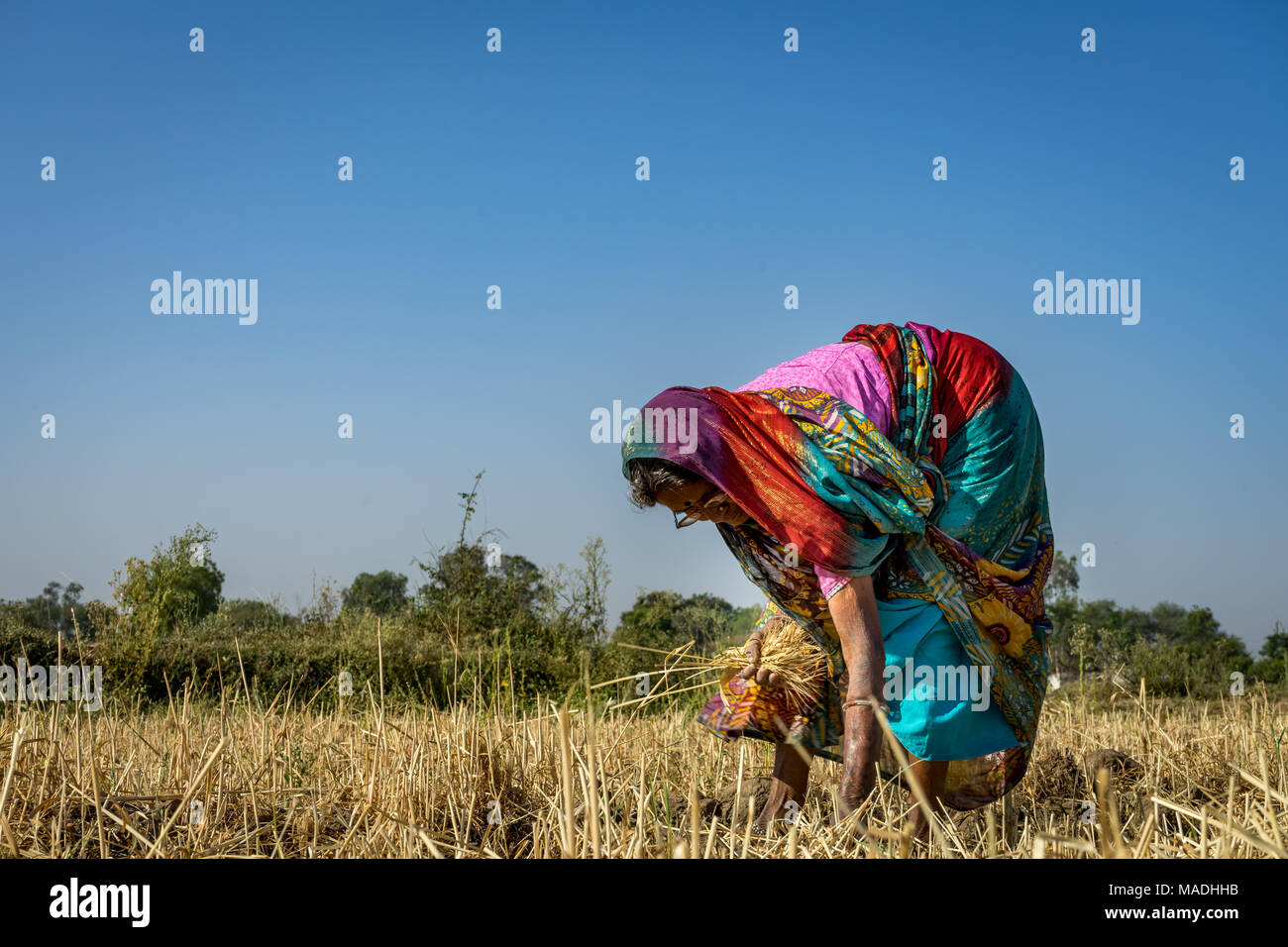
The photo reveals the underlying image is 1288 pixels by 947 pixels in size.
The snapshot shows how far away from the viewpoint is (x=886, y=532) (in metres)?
2.67

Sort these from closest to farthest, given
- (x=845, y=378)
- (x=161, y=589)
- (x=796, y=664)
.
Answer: (x=845, y=378)
(x=796, y=664)
(x=161, y=589)

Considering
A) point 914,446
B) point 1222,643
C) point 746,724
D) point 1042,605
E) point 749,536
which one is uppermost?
point 914,446

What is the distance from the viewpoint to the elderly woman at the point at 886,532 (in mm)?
2629

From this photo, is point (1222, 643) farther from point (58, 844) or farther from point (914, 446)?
point (58, 844)

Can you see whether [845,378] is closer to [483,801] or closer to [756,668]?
[756,668]

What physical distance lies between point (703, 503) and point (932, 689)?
2.87 ft

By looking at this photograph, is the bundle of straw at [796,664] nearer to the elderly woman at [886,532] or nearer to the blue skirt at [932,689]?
the elderly woman at [886,532]

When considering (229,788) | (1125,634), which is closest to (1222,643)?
(1125,634)

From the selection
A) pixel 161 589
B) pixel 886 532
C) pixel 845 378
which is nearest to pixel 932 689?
pixel 886 532

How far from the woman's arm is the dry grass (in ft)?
0.51

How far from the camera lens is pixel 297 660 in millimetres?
10047

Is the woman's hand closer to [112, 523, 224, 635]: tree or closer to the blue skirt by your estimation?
the blue skirt

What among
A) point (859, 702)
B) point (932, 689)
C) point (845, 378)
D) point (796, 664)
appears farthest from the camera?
point (796, 664)
